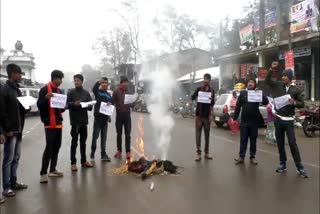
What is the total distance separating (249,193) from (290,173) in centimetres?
200

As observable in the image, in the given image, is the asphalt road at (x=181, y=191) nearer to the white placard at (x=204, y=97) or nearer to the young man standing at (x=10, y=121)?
the young man standing at (x=10, y=121)

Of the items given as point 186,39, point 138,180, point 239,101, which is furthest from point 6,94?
point 186,39

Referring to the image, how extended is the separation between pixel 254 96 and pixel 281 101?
4.27ft

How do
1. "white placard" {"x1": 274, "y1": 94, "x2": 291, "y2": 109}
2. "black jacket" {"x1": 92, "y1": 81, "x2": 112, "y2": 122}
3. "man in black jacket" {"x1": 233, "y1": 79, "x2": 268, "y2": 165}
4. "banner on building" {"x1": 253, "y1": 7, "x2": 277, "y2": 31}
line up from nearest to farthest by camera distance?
"white placard" {"x1": 274, "y1": 94, "x2": 291, "y2": 109}
"man in black jacket" {"x1": 233, "y1": 79, "x2": 268, "y2": 165}
"black jacket" {"x1": 92, "y1": 81, "x2": 112, "y2": 122}
"banner on building" {"x1": 253, "y1": 7, "x2": 277, "y2": 31}

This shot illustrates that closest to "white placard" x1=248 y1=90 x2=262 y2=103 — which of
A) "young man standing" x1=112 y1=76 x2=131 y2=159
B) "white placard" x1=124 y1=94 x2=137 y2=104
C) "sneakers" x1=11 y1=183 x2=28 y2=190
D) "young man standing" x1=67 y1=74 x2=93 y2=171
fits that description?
"white placard" x1=124 y1=94 x2=137 y2=104

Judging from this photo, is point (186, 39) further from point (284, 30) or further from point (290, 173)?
point (290, 173)

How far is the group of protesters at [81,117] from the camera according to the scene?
6.63 meters

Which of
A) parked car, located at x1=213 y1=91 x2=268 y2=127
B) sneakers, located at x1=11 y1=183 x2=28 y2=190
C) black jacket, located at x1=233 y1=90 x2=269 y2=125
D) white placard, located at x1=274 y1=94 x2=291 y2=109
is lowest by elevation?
sneakers, located at x1=11 y1=183 x2=28 y2=190

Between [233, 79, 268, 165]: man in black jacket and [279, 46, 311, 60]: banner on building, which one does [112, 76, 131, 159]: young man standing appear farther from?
[279, 46, 311, 60]: banner on building

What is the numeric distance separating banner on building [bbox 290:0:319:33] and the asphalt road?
11.9 metres

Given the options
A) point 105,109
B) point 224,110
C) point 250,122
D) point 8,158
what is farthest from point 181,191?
point 224,110

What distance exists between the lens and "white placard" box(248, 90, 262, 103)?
955cm

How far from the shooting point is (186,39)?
76.5ft

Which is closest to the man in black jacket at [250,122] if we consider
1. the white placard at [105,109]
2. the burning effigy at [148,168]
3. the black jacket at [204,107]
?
the black jacket at [204,107]
